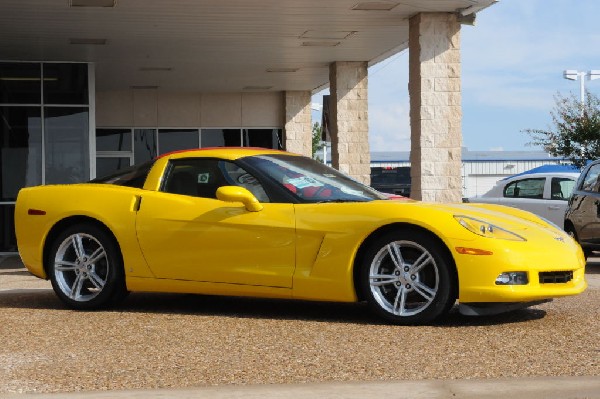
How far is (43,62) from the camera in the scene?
21.7 metres

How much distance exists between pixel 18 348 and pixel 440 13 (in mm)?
12564

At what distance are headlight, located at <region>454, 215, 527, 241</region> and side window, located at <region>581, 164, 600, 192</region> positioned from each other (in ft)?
22.7

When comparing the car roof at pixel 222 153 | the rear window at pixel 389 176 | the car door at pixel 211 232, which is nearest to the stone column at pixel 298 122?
the rear window at pixel 389 176

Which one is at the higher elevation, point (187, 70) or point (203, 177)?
point (187, 70)

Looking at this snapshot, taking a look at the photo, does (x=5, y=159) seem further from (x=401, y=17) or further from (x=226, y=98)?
(x=226, y=98)

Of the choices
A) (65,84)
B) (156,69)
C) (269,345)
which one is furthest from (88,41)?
(269,345)

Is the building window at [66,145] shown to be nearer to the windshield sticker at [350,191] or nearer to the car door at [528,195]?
the car door at [528,195]

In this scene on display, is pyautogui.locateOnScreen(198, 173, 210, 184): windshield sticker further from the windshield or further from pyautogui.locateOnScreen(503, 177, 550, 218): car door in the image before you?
pyautogui.locateOnScreen(503, 177, 550, 218): car door

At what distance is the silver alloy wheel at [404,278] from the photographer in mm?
→ 7398

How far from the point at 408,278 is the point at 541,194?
12.0 m

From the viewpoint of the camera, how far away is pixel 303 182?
822cm

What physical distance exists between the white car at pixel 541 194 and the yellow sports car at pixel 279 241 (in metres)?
10.5

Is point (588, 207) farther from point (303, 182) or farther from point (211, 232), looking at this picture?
point (211, 232)

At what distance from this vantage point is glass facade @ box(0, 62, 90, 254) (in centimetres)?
2116
